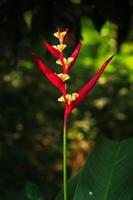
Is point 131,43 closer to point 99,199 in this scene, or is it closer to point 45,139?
point 45,139

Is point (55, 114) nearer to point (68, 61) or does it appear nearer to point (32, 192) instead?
point (32, 192)

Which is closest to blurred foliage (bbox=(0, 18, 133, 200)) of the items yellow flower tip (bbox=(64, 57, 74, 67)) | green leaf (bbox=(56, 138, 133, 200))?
green leaf (bbox=(56, 138, 133, 200))

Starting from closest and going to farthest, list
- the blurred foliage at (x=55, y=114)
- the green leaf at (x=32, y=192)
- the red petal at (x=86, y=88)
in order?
the red petal at (x=86, y=88)
the green leaf at (x=32, y=192)
the blurred foliage at (x=55, y=114)

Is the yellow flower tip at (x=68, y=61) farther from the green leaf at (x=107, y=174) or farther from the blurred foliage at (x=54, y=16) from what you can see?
the blurred foliage at (x=54, y=16)

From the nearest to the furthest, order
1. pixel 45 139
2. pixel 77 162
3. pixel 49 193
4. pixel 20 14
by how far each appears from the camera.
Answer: pixel 20 14 < pixel 49 193 < pixel 77 162 < pixel 45 139

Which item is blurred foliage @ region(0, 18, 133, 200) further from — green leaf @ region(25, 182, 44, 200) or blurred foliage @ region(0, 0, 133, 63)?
green leaf @ region(25, 182, 44, 200)

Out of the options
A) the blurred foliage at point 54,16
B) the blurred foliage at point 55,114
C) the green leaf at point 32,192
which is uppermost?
the blurred foliage at point 54,16

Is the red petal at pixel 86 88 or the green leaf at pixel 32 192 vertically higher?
the red petal at pixel 86 88

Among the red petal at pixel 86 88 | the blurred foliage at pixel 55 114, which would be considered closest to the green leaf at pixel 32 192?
the red petal at pixel 86 88

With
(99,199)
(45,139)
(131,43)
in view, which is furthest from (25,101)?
(99,199)
